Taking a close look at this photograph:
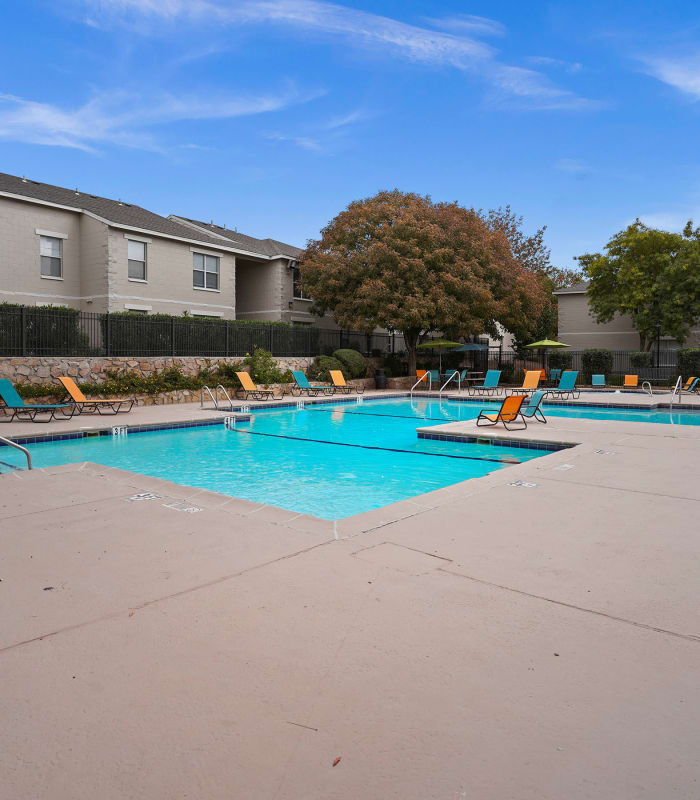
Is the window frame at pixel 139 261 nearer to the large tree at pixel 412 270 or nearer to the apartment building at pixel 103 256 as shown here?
the apartment building at pixel 103 256

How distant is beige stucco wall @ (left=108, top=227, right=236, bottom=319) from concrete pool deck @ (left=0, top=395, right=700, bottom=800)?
18576mm

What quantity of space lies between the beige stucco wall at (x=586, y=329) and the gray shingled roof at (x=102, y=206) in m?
21.1

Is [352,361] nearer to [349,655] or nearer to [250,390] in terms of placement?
[250,390]

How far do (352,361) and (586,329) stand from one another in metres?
17.3

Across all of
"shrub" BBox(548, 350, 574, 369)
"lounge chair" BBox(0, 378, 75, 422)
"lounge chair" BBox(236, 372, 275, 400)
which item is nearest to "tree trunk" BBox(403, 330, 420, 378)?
"shrub" BBox(548, 350, 574, 369)

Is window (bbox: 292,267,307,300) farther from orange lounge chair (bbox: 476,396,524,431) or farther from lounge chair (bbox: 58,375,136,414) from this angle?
orange lounge chair (bbox: 476,396,524,431)

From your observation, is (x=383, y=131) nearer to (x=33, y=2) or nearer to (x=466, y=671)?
(x=33, y=2)

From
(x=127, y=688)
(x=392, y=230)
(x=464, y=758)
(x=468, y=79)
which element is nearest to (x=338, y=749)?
(x=464, y=758)

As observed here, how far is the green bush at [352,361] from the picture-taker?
2491 centimetres

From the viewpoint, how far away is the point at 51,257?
21.4 meters

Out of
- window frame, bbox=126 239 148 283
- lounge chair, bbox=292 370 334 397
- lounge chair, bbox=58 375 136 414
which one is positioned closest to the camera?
lounge chair, bbox=58 375 136 414

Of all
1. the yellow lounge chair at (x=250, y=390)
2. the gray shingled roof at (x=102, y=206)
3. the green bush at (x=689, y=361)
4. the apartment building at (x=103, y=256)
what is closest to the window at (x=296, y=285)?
the apartment building at (x=103, y=256)

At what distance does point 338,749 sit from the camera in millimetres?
1942

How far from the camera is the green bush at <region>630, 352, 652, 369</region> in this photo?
28984 mm
